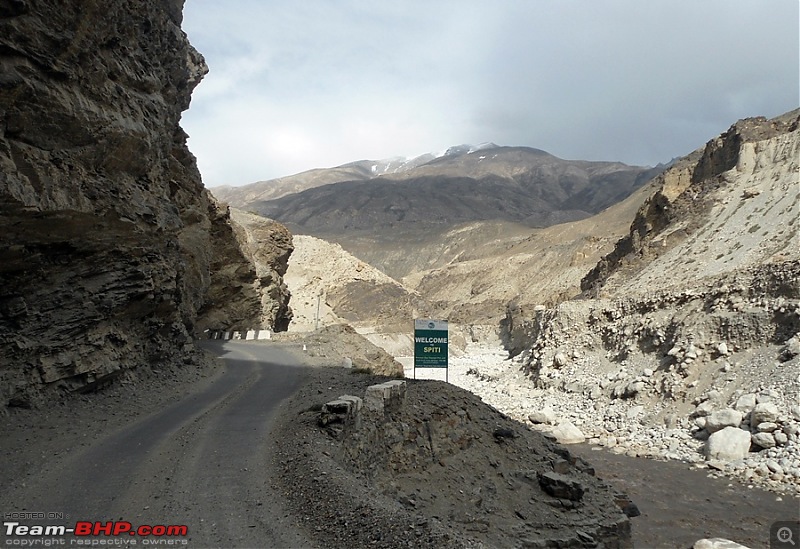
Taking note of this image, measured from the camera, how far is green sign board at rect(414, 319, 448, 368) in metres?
14.4

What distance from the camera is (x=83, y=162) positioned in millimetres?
11109

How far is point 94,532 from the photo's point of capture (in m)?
5.63

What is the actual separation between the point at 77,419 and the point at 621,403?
80.0 ft

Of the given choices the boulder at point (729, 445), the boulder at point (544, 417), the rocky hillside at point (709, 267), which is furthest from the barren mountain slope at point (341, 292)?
the boulder at point (729, 445)

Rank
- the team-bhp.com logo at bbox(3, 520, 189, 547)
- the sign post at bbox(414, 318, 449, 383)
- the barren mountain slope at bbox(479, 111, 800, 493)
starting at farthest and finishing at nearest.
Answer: the barren mountain slope at bbox(479, 111, 800, 493), the sign post at bbox(414, 318, 449, 383), the team-bhp.com logo at bbox(3, 520, 189, 547)

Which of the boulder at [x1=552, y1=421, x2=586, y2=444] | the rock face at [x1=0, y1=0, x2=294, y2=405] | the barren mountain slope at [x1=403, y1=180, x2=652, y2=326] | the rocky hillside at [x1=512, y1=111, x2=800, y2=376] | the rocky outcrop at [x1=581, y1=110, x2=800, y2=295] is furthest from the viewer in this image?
the barren mountain slope at [x1=403, y1=180, x2=652, y2=326]

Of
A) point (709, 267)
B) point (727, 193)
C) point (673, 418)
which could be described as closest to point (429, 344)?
point (673, 418)

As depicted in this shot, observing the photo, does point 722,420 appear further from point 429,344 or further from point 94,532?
point 94,532

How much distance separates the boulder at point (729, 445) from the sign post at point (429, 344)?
12128mm

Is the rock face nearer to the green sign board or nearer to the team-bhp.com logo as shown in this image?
the team-bhp.com logo

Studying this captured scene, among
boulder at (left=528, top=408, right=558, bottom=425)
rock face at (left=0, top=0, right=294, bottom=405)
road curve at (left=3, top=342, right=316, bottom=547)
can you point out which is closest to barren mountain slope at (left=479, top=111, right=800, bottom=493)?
boulder at (left=528, top=408, right=558, bottom=425)

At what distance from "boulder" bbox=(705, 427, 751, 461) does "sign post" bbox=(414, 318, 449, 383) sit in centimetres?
1213

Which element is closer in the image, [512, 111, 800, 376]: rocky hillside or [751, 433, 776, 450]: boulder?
[751, 433, 776, 450]: boulder

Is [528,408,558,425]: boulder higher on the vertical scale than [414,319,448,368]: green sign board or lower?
lower
